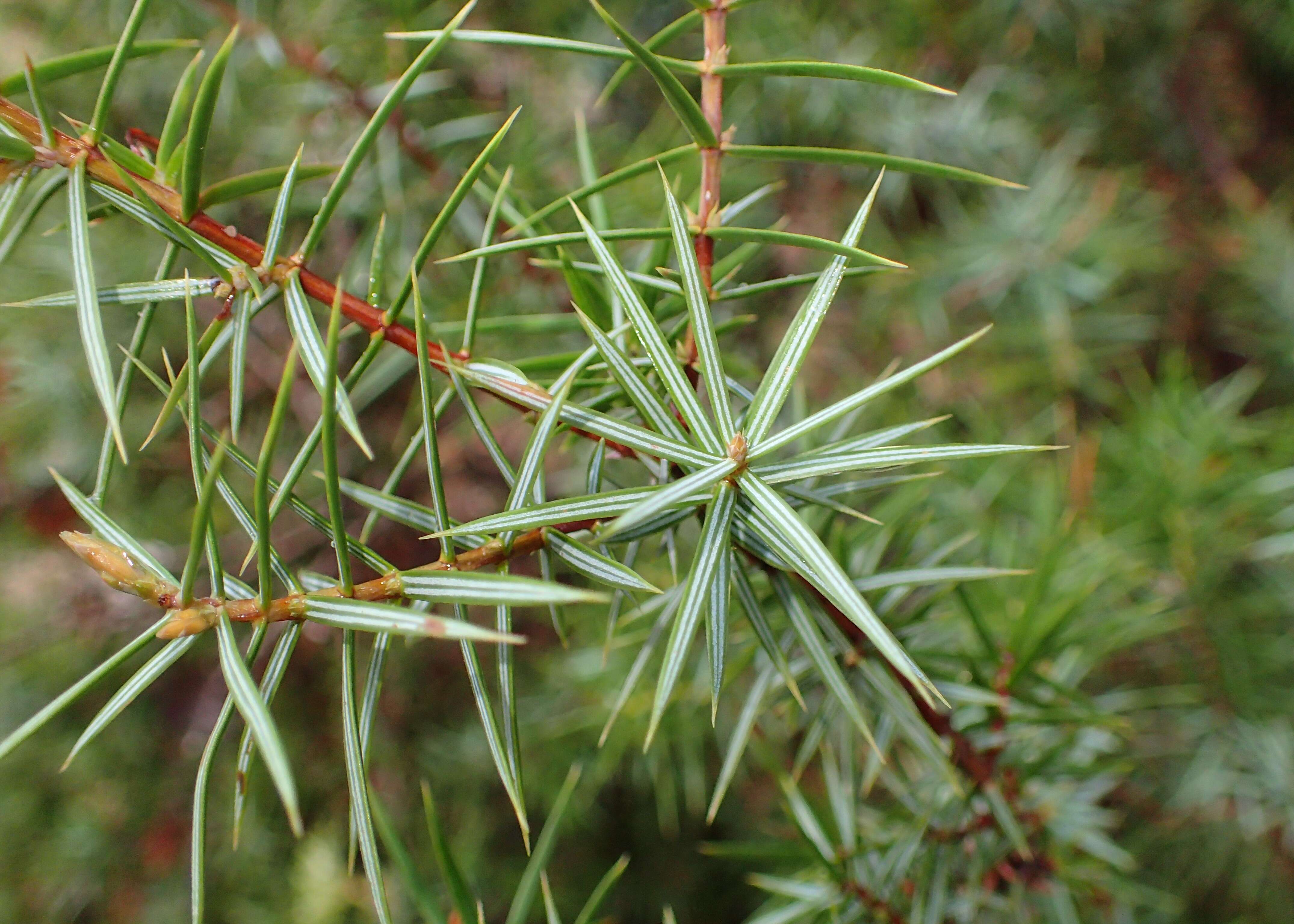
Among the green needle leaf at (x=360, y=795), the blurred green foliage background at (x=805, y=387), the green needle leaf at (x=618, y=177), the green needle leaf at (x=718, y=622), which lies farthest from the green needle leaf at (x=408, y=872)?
the blurred green foliage background at (x=805, y=387)

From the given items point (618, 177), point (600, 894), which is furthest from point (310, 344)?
point (600, 894)

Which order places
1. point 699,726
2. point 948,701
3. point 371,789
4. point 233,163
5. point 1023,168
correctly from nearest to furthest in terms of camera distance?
1. point 371,789
2. point 948,701
3. point 699,726
4. point 233,163
5. point 1023,168

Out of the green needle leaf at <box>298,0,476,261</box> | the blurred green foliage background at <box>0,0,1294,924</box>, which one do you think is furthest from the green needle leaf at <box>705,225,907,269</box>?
the blurred green foliage background at <box>0,0,1294,924</box>

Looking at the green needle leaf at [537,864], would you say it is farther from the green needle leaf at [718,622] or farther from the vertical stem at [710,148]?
the vertical stem at [710,148]

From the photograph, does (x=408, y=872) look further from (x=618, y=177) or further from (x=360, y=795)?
(x=618, y=177)

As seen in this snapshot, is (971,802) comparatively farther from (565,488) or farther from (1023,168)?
(1023,168)

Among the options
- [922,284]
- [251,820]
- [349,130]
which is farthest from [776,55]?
[251,820]

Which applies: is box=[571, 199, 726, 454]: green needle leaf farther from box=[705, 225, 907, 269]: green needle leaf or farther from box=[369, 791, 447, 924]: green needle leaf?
box=[369, 791, 447, 924]: green needle leaf
